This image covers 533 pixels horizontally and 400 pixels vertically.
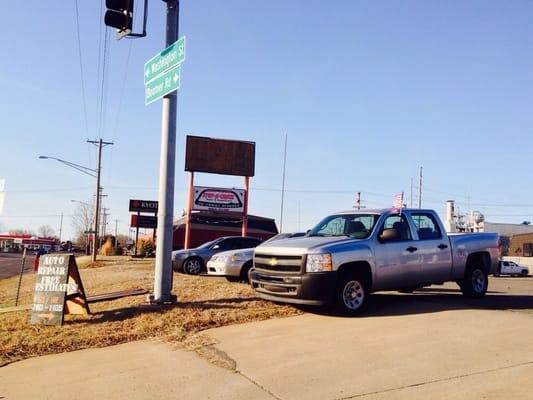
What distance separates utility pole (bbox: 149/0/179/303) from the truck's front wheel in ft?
10.2

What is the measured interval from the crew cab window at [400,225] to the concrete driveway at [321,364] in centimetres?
176

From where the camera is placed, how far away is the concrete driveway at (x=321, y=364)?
551 cm

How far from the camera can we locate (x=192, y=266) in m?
19.5

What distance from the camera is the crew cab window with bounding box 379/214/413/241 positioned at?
10164 millimetres

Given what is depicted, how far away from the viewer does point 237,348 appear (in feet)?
24.0

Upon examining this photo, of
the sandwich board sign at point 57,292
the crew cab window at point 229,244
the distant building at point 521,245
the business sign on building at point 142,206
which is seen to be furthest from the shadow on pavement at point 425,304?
the distant building at point 521,245

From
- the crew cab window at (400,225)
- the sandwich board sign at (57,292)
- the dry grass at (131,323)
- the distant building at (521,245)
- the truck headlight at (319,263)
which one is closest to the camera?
the dry grass at (131,323)

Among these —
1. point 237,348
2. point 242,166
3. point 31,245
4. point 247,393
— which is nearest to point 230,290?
point 237,348

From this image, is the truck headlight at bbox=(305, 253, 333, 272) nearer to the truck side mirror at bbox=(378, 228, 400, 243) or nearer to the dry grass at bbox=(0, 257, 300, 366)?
the dry grass at bbox=(0, 257, 300, 366)

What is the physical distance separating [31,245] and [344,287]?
122m

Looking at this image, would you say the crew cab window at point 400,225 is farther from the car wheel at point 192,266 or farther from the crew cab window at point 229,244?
the car wheel at point 192,266

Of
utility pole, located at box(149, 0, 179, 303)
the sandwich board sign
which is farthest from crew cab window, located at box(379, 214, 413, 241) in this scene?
the sandwich board sign

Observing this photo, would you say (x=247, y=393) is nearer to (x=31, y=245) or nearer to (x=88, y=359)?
(x=88, y=359)

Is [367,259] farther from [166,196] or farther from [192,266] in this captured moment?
[192,266]
